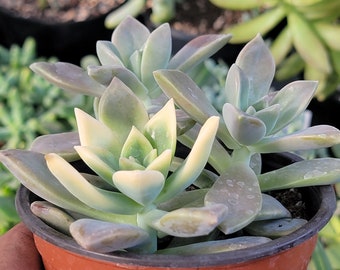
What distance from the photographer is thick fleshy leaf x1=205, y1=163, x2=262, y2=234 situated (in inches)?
19.0

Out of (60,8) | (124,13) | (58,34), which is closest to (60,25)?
(58,34)

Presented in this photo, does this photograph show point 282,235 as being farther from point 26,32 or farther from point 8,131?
point 26,32

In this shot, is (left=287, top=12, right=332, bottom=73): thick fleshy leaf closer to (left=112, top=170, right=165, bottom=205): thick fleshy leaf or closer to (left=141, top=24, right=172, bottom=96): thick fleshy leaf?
(left=141, top=24, right=172, bottom=96): thick fleshy leaf

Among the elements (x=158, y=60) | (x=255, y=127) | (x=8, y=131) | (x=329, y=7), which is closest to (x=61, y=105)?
(x=8, y=131)

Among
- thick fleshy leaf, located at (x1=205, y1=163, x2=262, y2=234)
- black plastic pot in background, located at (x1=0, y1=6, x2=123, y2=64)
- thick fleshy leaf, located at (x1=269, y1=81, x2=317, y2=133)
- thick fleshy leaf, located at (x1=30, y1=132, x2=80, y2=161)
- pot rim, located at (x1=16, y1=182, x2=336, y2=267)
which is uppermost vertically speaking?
thick fleshy leaf, located at (x1=269, y1=81, x2=317, y2=133)

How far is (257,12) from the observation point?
5.89 feet

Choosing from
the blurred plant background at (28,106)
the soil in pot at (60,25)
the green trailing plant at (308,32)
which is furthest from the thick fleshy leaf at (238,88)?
the soil in pot at (60,25)

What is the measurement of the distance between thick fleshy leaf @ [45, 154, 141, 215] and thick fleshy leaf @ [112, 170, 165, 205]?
2 cm

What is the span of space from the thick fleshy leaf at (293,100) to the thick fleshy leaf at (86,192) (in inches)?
6.4

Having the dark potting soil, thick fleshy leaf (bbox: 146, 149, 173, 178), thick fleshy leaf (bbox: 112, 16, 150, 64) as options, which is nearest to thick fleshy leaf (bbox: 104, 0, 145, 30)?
the dark potting soil

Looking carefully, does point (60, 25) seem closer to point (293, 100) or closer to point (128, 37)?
point (128, 37)

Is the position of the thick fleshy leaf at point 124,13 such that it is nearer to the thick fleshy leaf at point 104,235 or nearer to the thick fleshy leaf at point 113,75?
the thick fleshy leaf at point 113,75

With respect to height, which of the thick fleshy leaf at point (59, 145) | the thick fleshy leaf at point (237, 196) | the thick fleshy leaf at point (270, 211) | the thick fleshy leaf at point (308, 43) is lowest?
the thick fleshy leaf at point (308, 43)

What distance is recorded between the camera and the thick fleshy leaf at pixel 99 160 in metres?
0.49
